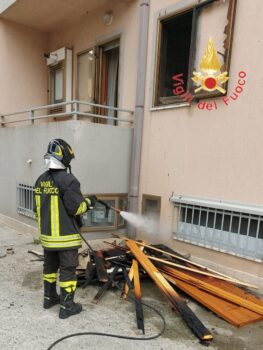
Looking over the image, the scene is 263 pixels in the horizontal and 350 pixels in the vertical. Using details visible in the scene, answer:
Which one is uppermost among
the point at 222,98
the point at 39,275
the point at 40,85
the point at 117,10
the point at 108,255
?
the point at 117,10

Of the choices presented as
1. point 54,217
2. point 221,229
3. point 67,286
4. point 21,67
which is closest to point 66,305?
point 67,286

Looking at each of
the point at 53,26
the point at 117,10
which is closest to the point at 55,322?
the point at 117,10

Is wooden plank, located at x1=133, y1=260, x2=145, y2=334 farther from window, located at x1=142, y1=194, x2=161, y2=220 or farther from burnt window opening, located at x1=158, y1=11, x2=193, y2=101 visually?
burnt window opening, located at x1=158, y1=11, x2=193, y2=101

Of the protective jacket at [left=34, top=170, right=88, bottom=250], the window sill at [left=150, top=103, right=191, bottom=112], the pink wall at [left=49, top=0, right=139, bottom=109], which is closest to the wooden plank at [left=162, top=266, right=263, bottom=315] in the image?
the protective jacket at [left=34, top=170, right=88, bottom=250]

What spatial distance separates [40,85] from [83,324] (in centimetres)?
730

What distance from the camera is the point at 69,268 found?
3283 millimetres

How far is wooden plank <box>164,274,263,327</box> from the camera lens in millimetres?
3254

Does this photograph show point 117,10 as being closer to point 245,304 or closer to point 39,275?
point 39,275

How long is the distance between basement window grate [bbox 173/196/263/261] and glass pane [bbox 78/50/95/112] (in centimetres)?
392

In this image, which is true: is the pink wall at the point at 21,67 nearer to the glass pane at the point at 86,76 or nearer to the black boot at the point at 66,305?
the glass pane at the point at 86,76

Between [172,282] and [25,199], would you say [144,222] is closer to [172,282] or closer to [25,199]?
[172,282]

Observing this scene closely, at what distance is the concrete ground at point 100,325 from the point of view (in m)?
2.84

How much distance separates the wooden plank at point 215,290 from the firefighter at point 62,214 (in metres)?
1.37

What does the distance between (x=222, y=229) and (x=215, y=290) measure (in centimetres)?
115
